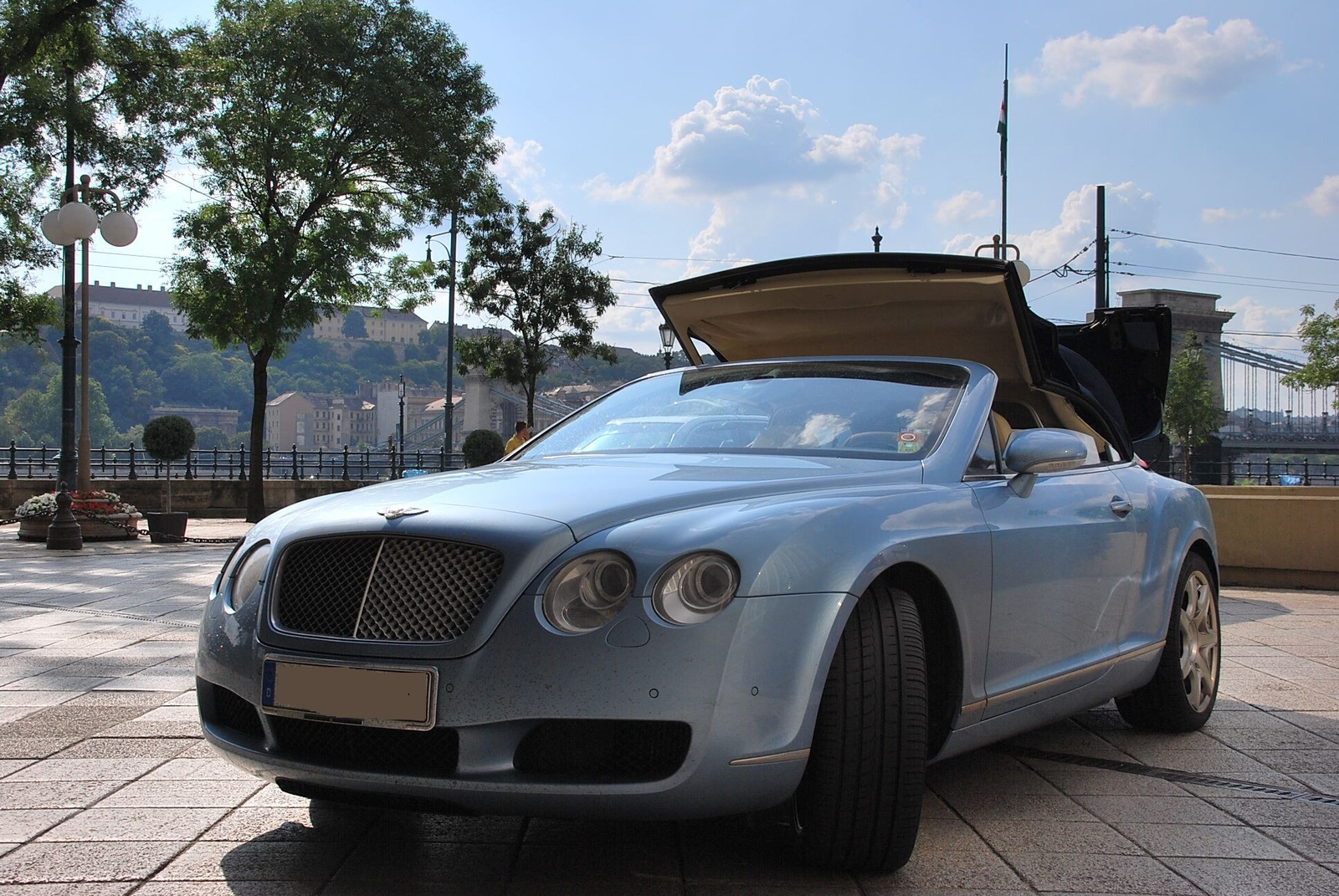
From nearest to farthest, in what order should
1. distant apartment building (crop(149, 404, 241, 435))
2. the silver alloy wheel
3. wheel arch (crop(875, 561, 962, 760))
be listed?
wheel arch (crop(875, 561, 962, 760)) → the silver alloy wheel → distant apartment building (crop(149, 404, 241, 435))

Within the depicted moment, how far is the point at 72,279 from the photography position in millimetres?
19531

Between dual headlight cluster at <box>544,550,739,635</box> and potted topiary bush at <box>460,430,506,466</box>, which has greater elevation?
dual headlight cluster at <box>544,550,739,635</box>

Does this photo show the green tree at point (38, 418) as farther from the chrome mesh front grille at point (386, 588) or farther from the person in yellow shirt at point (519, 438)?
the chrome mesh front grille at point (386, 588)

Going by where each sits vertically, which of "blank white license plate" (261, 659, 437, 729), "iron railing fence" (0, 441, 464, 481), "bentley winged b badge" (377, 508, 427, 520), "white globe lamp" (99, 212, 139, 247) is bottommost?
"iron railing fence" (0, 441, 464, 481)

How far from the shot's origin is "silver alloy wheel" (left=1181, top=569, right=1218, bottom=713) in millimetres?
4988

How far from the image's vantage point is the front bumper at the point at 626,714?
8.73 feet

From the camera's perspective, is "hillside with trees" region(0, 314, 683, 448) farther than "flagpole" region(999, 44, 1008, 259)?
Yes

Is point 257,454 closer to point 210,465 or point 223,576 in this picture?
point 210,465

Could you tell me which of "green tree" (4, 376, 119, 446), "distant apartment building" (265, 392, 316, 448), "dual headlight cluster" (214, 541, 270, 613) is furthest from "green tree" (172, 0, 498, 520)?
"distant apartment building" (265, 392, 316, 448)

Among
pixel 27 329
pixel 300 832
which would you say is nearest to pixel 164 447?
pixel 27 329

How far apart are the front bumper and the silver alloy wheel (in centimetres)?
275

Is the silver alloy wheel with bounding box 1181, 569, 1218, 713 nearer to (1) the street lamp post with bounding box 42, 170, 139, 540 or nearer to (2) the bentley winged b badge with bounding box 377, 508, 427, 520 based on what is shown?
(2) the bentley winged b badge with bounding box 377, 508, 427, 520

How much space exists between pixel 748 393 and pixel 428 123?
75.9 ft

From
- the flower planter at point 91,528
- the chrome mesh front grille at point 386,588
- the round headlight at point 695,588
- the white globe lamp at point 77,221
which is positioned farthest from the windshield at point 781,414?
the flower planter at point 91,528
